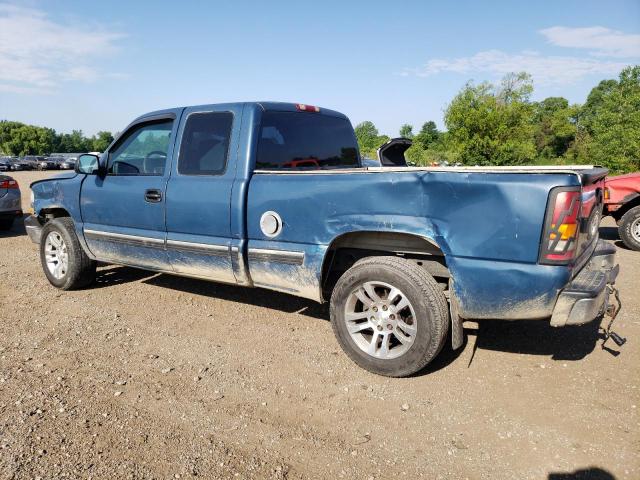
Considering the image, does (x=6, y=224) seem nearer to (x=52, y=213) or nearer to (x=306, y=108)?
(x=52, y=213)

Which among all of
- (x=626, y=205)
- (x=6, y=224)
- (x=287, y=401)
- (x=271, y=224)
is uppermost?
(x=271, y=224)

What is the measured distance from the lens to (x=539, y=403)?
3.06 metres

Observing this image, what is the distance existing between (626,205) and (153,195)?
7175mm

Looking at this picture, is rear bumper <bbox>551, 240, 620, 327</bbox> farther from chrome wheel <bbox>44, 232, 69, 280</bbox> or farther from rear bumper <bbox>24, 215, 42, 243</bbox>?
rear bumper <bbox>24, 215, 42, 243</bbox>

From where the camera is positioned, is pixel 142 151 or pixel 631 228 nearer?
pixel 142 151

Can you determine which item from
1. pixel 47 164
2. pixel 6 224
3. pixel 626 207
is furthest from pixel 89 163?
pixel 47 164

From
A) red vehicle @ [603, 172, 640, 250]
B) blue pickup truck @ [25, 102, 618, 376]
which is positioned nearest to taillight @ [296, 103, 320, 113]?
blue pickup truck @ [25, 102, 618, 376]

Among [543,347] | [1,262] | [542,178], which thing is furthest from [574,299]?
[1,262]

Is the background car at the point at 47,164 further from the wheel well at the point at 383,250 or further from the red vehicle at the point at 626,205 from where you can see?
the wheel well at the point at 383,250

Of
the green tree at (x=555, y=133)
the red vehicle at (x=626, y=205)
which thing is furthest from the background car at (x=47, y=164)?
the green tree at (x=555, y=133)

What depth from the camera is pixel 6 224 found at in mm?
9484

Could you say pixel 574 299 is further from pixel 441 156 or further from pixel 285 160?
pixel 441 156

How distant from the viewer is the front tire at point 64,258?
5230 mm

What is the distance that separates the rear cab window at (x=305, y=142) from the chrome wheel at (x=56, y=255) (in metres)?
2.84
